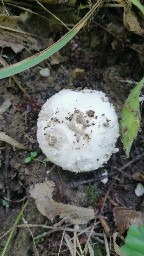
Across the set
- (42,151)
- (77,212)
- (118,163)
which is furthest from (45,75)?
(77,212)

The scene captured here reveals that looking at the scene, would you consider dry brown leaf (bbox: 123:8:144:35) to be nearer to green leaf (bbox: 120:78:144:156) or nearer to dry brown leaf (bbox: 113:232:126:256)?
green leaf (bbox: 120:78:144:156)

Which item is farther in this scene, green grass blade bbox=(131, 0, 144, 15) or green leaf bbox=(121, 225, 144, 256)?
green grass blade bbox=(131, 0, 144, 15)

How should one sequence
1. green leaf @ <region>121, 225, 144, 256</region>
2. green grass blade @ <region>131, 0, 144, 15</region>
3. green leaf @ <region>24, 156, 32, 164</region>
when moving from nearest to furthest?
1. green leaf @ <region>121, 225, 144, 256</region>
2. green grass blade @ <region>131, 0, 144, 15</region>
3. green leaf @ <region>24, 156, 32, 164</region>

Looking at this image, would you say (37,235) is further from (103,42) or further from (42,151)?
(103,42)

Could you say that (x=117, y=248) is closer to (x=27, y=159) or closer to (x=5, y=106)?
(x=27, y=159)

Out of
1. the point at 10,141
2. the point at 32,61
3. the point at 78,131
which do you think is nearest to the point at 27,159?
the point at 10,141

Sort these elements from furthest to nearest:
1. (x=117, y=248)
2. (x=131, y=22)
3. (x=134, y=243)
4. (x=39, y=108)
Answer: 1. (x=39, y=108)
2. (x=131, y=22)
3. (x=117, y=248)
4. (x=134, y=243)

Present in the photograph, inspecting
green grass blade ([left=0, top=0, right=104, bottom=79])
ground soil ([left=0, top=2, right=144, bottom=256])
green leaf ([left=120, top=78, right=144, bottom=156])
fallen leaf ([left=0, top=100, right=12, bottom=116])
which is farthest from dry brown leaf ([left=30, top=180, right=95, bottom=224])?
green grass blade ([left=0, top=0, right=104, bottom=79])
